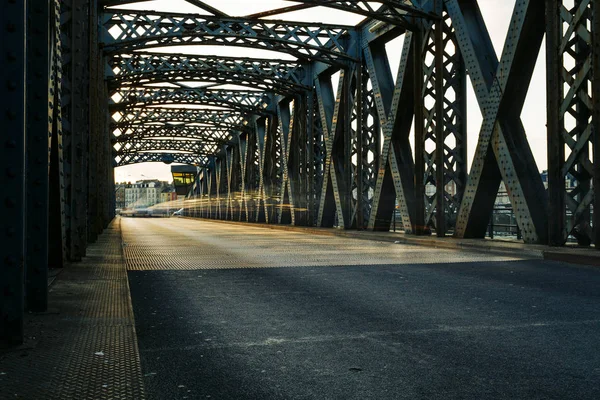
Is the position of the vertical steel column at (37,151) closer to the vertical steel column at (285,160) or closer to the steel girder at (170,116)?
the vertical steel column at (285,160)

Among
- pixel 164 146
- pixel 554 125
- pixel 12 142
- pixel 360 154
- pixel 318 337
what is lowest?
pixel 318 337

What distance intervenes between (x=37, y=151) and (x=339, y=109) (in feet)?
58.7

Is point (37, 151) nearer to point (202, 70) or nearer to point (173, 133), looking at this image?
point (202, 70)

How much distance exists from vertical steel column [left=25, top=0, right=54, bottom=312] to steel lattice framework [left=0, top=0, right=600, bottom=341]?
0.03ft

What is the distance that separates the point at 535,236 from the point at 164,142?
149ft

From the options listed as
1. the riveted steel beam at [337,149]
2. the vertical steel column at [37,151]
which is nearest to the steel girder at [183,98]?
the riveted steel beam at [337,149]

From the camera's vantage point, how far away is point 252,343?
4.15 metres

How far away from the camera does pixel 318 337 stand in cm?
433

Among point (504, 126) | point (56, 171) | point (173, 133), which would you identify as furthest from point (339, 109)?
point (173, 133)

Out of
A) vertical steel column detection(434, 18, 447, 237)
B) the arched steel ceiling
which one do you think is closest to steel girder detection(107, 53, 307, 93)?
the arched steel ceiling

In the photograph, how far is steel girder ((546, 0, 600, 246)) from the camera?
33.7ft

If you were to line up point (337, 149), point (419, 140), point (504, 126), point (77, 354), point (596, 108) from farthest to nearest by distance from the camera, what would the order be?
point (337, 149) < point (419, 140) < point (504, 126) < point (596, 108) < point (77, 354)

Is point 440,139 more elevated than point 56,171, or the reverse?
point 440,139

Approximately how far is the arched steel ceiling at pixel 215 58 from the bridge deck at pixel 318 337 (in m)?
10.2
